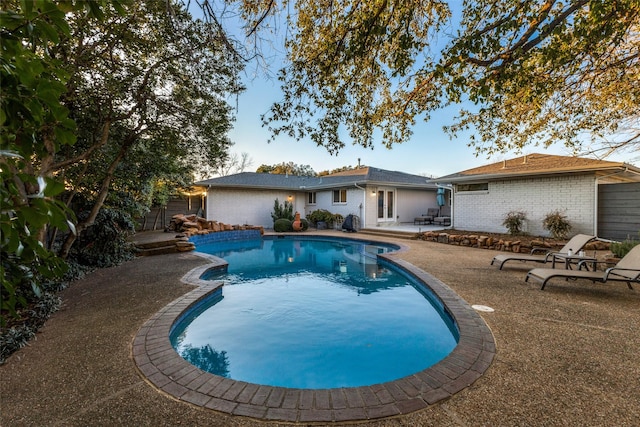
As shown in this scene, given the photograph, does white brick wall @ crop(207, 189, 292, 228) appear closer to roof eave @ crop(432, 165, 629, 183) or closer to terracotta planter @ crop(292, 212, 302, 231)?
terracotta planter @ crop(292, 212, 302, 231)

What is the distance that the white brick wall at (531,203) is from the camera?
33.1 feet

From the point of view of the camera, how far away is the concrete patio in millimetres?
2174

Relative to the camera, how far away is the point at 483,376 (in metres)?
2.66

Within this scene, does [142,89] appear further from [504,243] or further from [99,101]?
[504,243]

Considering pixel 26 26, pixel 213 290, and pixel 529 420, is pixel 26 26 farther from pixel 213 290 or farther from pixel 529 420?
pixel 213 290

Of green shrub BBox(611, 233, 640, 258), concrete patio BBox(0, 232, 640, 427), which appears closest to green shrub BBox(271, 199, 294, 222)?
concrete patio BBox(0, 232, 640, 427)

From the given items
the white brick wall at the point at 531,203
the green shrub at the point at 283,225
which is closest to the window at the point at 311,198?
the green shrub at the point at 283,225

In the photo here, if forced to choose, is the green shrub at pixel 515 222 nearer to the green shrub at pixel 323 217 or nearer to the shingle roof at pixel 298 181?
the shingle roof at pixel 298 181

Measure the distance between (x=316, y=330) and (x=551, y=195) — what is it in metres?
11.1

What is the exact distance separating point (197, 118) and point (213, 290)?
3841mm

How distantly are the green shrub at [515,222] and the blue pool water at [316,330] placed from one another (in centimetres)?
648

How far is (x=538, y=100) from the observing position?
226 inches

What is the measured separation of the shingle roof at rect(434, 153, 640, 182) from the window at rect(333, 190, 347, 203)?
5.68m

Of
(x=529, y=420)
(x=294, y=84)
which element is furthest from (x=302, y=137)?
(x=529, y=420)
